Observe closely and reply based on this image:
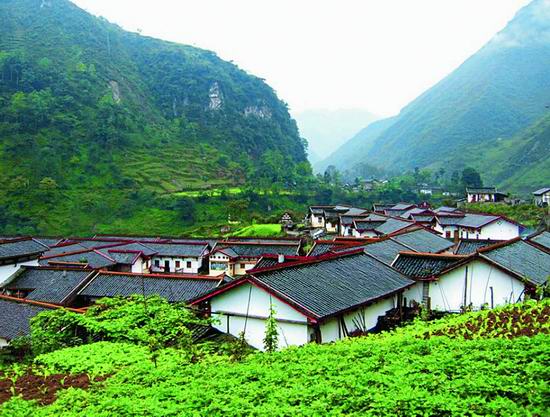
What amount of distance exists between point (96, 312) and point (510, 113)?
199805 millimetres

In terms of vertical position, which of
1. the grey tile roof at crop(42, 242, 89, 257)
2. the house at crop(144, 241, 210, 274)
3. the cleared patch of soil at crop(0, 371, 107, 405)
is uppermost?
the cleared patch of soil at crop(0, 371, 107, 405)

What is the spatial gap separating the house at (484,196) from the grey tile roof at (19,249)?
7712cm

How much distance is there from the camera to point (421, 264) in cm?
2248

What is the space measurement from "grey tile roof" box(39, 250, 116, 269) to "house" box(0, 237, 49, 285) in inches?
50.8

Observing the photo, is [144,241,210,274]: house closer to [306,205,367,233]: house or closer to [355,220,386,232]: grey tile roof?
[355,220,386,232]: grey tile roof

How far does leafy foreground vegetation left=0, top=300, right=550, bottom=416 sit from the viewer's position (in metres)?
7.38

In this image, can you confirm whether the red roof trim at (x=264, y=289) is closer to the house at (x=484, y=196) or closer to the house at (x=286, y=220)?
the house at (x=286, y=220)

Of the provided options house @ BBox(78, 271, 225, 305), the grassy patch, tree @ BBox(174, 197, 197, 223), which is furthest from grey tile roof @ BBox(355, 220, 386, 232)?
tree @ BBox(174, 197, 197, 223)

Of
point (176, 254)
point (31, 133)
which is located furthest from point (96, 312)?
point (31, 133)

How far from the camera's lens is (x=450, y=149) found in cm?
17562

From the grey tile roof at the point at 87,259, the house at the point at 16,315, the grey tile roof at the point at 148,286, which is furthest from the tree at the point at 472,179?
the house at the point at 16,315

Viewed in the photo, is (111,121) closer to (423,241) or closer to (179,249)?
(179,249)

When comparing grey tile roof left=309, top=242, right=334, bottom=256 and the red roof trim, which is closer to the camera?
the red roof trim

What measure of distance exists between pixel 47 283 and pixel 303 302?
24342 millimetres
